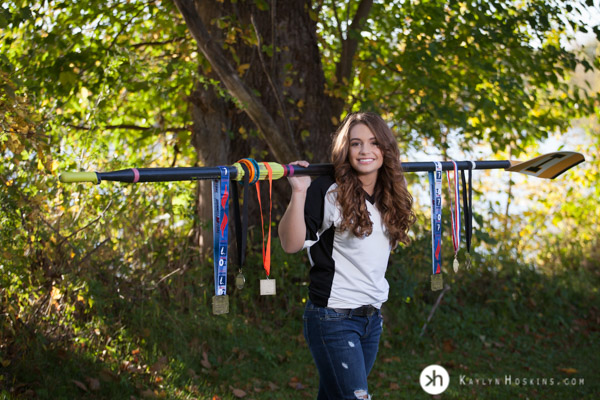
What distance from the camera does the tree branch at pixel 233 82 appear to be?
224 inches

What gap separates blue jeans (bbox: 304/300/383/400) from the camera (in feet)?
10.2

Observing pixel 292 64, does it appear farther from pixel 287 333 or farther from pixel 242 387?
pixel 242 387

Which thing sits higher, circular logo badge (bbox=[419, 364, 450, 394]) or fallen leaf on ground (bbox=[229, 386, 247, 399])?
fallen leaf on ground (bbox=[229, 386, 247, 399])

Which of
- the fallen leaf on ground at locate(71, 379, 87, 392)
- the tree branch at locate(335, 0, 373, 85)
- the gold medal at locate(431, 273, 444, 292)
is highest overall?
the tree branch at locate(335, 0, 373, 85)

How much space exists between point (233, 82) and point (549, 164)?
9.60 feet

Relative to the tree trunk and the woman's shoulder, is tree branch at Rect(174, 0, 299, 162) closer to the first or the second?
the tree trunk

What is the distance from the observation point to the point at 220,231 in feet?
10.7

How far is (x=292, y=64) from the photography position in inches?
291

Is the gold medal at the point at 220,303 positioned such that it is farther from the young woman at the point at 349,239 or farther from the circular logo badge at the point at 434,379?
the circular logo badge at the point at 434,379

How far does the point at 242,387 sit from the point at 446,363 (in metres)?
2.33

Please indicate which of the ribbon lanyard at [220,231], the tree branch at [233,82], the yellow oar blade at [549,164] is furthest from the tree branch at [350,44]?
the ribbon lanyard at [220,231]

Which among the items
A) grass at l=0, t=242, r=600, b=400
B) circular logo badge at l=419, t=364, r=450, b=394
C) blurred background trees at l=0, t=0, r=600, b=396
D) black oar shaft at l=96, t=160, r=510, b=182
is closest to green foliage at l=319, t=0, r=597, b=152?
blurred background trees at l=0, t=0, r=600, b=396

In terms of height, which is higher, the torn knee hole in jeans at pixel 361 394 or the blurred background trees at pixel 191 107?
the blurred background trees at pixel 191 107

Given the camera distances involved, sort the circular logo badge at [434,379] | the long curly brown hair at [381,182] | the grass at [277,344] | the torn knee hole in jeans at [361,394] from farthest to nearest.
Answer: the circular logo badge at [434,379] < the grass at [277,344] < the long curly brown hair at [381,182] < the torn knee hole in jeans at [361,394]
